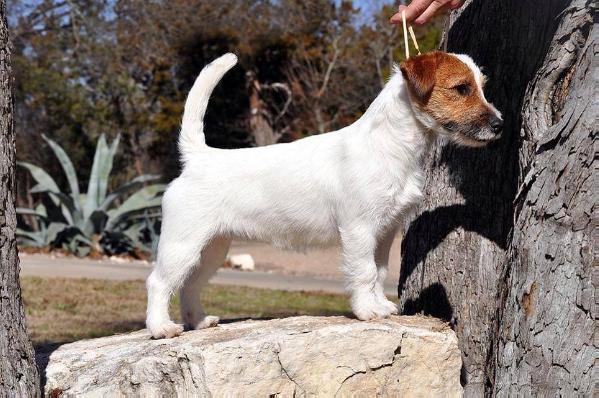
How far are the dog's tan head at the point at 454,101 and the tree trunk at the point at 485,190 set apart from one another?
0.70 ft

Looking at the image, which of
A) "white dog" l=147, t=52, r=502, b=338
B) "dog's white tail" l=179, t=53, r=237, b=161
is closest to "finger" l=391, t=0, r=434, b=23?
"white dog" l=147, t=52, r=502, b=338

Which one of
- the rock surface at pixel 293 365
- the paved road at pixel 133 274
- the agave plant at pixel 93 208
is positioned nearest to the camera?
the rock surface at pixel 293 365

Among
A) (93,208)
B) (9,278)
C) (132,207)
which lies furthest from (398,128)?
(93,208)

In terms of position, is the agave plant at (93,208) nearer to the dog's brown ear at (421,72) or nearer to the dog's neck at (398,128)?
the dog's neck at (398,128)

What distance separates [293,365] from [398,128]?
1362 millimetres

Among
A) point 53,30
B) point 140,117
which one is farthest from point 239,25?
point 53,30

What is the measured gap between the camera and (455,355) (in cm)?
424

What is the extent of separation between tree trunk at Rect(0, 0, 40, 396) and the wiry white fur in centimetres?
81

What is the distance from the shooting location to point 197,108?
15.4ft

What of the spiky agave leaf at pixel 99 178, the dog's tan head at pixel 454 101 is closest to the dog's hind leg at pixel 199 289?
the dog's tan head at pixel 454 101

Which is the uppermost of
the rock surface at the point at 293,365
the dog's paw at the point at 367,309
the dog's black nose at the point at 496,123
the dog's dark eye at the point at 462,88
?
the dog's dark eye at the point at 462,88

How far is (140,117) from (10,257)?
1781 cm

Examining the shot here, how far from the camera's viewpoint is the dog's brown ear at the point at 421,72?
4.06 meters

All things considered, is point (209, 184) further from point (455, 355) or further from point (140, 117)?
point (140, 117)
